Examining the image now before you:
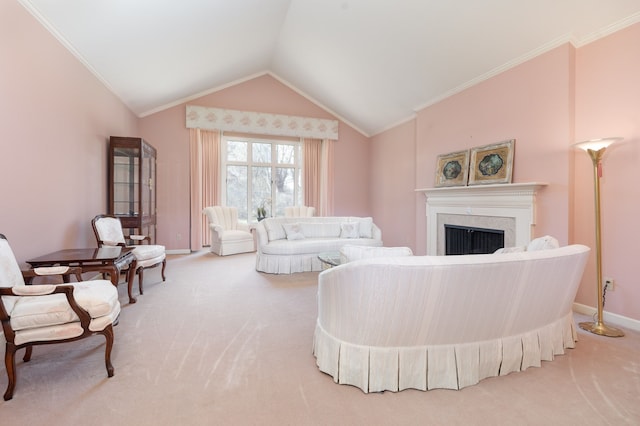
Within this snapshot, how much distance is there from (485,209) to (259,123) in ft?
16.1

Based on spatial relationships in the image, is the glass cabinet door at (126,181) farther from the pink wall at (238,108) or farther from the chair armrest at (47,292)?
the chair armrest at (47,292)

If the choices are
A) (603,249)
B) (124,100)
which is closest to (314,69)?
(124,100)

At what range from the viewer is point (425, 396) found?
172 cm

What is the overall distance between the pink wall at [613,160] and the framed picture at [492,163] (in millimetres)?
659

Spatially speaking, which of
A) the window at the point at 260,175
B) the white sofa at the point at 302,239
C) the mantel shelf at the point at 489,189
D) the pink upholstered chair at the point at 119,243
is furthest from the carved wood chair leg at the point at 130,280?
the mantel shelf at the point at 489,189

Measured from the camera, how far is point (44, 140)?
114 inches

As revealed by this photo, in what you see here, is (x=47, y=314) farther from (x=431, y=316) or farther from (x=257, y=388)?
(x=431, y=316)

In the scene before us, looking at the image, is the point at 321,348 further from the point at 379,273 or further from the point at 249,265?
the point at 249,265

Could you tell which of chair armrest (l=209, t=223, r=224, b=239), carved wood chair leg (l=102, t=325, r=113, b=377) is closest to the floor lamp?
carved wood chair leg (l=102, t=325, r=113, b=377)

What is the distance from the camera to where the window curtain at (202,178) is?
21.0ft

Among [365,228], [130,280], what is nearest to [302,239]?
[365,228]

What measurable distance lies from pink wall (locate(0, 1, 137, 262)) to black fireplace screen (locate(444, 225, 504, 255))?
4.94 m

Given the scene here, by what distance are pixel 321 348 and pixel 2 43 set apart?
10.9 ft

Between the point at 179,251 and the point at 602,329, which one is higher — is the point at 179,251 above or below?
above
